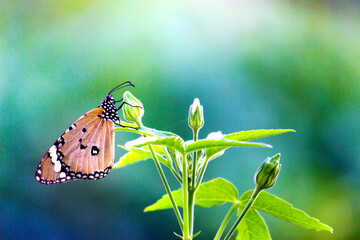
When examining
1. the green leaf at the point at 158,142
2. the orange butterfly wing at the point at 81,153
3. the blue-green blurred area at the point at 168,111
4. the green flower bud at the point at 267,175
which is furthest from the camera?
the blue-green blurred area at the point at 168,111

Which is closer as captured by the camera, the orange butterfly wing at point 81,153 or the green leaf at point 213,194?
the green leaf at point 213,194

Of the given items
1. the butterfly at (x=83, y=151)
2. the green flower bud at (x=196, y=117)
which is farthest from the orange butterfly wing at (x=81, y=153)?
the green flower bud at (x=196, y=117)

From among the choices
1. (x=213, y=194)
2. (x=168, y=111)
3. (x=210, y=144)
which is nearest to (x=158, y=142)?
(x=210, y=144)

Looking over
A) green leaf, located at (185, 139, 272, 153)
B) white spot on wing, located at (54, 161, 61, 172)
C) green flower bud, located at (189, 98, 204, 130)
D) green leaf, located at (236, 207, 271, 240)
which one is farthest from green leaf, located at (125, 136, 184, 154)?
white spot on wing, located at (54, 161, 61, 172)

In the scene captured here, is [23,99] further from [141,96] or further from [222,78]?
[222,78]

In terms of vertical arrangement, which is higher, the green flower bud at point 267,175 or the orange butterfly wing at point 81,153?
the orange butterfly wing at point 81,153

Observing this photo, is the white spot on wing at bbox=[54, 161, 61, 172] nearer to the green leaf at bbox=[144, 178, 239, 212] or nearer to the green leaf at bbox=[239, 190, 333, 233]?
the green leaf at bbox=[144, 178, 239, 212]

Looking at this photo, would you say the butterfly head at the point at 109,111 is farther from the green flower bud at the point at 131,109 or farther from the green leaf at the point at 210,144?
the green leaf at the point at 210,144
